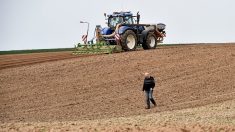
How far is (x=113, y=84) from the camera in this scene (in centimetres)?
2561

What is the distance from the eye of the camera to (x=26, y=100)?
23.4 meters

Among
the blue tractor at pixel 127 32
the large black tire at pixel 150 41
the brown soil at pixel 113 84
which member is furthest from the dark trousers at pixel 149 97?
the large black tire at pixel 150 41

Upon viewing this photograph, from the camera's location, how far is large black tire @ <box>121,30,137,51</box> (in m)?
31.8

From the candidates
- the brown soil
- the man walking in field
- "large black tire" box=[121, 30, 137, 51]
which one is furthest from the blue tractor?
the man walking in field

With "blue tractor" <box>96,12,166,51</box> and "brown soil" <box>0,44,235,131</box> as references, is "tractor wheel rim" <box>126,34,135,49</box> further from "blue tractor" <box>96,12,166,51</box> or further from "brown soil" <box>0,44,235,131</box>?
"brown soil" <box>0,44,235,131</box>

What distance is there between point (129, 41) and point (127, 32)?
0.76 meters

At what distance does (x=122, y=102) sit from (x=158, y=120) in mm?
5185

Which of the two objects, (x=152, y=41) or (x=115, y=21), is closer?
(x=115, y=21)

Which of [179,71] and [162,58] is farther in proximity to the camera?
[162,58]

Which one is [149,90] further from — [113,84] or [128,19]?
[128,19]

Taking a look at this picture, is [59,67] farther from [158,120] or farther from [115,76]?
[158,120]

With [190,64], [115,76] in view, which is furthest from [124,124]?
[190,64]


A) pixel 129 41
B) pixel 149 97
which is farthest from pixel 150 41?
pixel 149 97

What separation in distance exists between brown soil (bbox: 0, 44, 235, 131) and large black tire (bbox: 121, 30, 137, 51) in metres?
1.13
